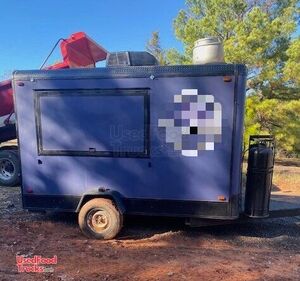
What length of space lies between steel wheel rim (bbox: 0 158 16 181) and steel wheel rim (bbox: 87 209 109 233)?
4591 millimetres

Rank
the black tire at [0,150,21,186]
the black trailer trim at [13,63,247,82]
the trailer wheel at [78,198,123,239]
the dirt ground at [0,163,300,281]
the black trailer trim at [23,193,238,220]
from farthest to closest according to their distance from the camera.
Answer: the black tire at [0,150,21,186]
the trailer wheel at [78,198,123,239]
the black trailer trim at [23,193,238,220]
the black trailer trim at [13,63,247,82]
the dirt ground at [0,163,300,281]

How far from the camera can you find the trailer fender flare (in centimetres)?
565

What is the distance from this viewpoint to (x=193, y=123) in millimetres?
5434

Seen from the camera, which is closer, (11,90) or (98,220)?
(98,220)

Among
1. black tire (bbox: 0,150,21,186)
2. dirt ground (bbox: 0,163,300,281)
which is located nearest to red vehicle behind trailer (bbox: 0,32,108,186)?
black tire (bbox: 0,150,21,186)

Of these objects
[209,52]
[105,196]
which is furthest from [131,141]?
[209,52]

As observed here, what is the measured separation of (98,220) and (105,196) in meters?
0.40

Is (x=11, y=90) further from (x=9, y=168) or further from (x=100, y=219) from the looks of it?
(x=100, y=219)

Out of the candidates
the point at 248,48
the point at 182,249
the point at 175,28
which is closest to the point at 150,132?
the point at 182,249

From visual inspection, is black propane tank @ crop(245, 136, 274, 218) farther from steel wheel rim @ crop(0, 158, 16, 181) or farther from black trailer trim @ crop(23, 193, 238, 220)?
steel wheel rim @ crop(0, 158, 16, 181)

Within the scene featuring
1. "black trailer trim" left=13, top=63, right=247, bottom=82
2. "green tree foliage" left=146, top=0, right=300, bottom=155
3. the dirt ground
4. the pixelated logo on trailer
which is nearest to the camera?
the dirt ground

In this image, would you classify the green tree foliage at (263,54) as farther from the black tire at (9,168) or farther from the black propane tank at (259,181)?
the black tire at (9,168)

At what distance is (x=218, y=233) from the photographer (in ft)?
20.2

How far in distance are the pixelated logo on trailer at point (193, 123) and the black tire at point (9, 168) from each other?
5451mm
